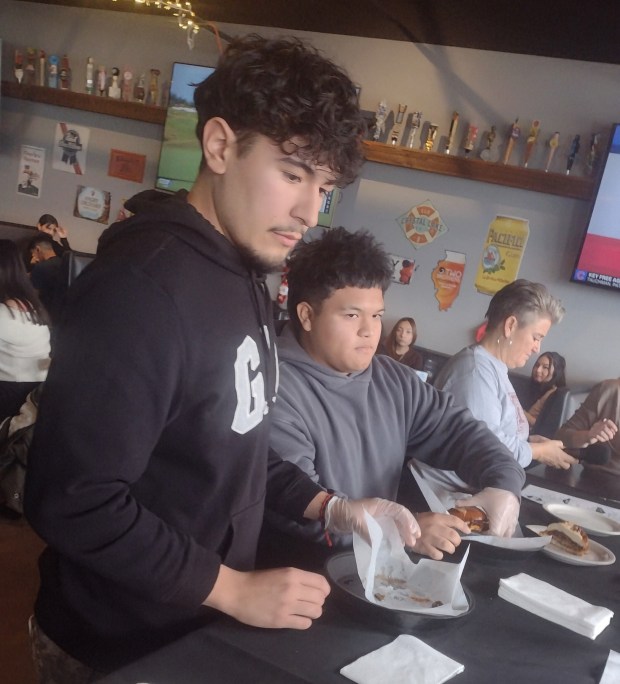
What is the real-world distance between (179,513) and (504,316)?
67.5 inches

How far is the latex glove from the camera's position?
47.9 inches

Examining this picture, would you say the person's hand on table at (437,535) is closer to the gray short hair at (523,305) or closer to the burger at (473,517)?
the burger at (473,517)

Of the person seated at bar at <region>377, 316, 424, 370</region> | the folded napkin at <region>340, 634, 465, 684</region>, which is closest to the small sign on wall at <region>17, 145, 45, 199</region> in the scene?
the person seated at bar at <region>377, 316, 424, 370</region>

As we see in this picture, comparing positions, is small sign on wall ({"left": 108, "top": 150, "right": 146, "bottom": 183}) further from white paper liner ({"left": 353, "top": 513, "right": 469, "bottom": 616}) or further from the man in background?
white paper liner ({"left": 353, "top": 513, "right": 469, "bottom": 616})

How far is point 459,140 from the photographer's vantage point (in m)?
4.12

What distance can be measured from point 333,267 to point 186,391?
0.88 meters

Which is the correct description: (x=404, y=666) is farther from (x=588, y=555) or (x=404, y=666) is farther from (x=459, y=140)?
(x=459, y=140)

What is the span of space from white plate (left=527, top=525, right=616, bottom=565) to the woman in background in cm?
209

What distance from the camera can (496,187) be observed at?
159 inches

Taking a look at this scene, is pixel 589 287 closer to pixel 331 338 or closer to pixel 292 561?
pixel 331 338

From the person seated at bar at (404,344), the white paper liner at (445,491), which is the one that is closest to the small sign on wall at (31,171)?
the person seated at bar at (404,344)

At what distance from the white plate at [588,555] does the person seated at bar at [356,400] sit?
0.14 meters

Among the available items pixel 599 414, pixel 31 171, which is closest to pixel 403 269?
pixel 599 414

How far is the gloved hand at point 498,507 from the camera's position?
1.45 meters
